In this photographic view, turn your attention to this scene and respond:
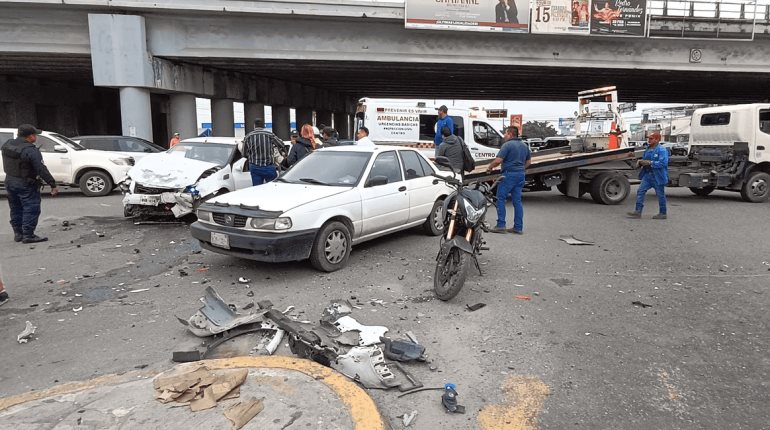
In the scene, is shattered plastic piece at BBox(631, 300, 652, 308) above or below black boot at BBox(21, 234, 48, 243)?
below

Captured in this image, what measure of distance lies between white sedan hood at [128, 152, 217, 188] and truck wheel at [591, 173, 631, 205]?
849 cm

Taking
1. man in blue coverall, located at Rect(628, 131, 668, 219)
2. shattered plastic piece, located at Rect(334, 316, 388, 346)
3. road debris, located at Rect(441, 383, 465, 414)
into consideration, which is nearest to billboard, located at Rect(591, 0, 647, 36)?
man in blue coverall, located at Rect(628, 131, 668, 219)

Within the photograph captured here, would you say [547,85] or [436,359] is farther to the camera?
[547,85]

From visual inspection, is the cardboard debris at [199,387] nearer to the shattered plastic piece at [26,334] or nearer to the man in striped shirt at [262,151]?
the shattered plastic piece at [26,334]

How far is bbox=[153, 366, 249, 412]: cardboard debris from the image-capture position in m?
2.93

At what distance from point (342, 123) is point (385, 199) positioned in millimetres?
36945

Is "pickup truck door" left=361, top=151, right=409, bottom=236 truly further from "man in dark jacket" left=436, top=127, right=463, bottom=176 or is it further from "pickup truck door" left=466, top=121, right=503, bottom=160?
"pickup truck door" left=466, top=121, right=503, bottom=160

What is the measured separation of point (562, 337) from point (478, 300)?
1.08m

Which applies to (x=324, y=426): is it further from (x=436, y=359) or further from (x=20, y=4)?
(x=20, y=4)

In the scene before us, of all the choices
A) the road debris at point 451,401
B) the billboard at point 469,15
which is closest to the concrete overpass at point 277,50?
the billboard at point 469,15

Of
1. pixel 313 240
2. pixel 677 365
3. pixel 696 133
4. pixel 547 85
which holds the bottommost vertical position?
pixel 677 365

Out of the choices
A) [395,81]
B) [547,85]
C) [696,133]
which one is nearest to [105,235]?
[696,133]

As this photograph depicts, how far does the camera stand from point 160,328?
435 centimetres

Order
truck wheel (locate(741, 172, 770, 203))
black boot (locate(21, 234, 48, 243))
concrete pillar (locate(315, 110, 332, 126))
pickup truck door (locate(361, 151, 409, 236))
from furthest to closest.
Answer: concrete pillar (locate(315, 110, 332, 126)) → truck wheel (locate(741, 172, 770, 203)) → black boot (locate(21, 234, 48, 243)) → pickup truck door (locate(361, 151, 409, 236))
